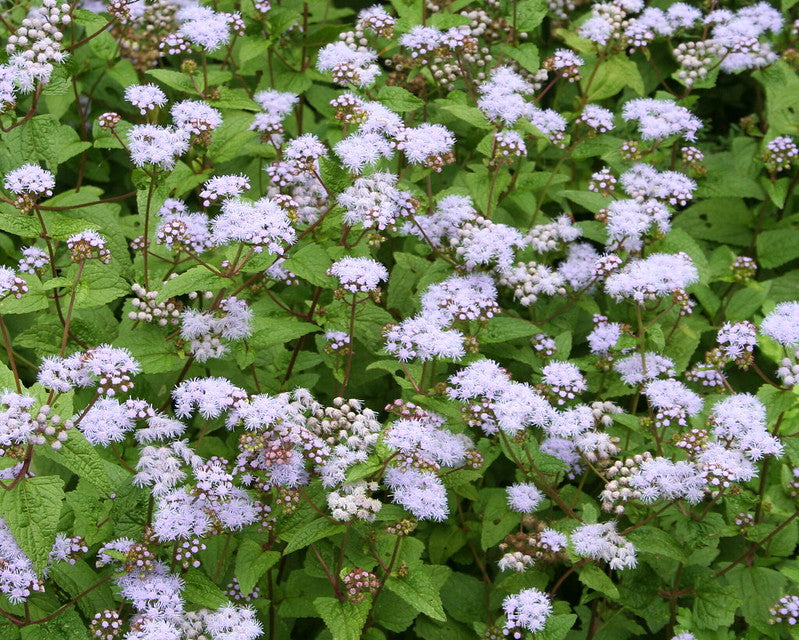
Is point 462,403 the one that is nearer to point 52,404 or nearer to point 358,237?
point 358,237

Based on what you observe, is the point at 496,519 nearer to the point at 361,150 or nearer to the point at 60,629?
the point at 361,150

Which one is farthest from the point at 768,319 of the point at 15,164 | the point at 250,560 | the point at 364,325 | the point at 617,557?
the point at 15,164

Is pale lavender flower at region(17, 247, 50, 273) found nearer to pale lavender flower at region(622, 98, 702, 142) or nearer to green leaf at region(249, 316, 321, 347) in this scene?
green leaf at region(249, 316, 321, 347)

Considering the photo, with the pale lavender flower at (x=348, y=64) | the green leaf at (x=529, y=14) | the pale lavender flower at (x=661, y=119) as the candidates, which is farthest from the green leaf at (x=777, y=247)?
the pale lavender flower at (x=348, y=64)

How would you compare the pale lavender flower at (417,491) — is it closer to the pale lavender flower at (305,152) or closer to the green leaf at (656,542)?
the green leaf at (656,542)

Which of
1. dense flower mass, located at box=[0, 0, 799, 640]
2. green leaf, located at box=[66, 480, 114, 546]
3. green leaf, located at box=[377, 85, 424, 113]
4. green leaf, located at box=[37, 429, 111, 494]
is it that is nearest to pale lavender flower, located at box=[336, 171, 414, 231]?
dense flower mass, located at box=[0, 0, 799, 640]

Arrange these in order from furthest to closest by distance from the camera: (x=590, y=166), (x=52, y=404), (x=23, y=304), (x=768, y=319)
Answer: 1. (x=590, y=166)
2. (x=768, y=319)
3. (x=23, y=304)
4. (x=52, y=404)
